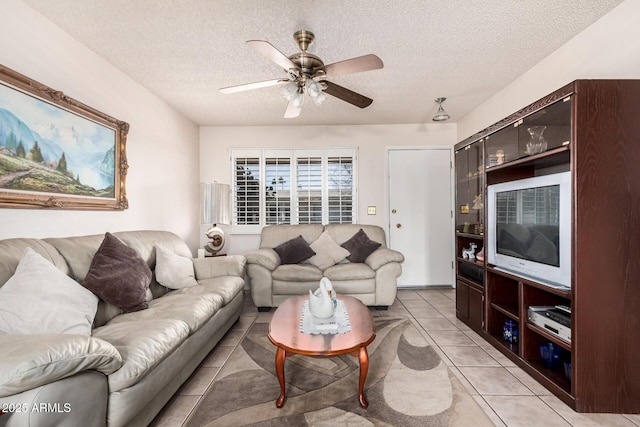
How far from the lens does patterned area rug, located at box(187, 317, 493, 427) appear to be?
4.99 ft

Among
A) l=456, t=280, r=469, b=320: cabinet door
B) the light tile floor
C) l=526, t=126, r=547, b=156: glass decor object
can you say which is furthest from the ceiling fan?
l=456, t=280, r=469, b=320: cabinet door

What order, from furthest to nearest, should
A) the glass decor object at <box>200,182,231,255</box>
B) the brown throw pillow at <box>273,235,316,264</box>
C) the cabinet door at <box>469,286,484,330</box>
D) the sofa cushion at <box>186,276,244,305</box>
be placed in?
1. the brown throw pillow at <box>273,235,316,264</box>
2. the glass decor object at <box>200,182,231,255</box>
3. the cabinet door at <box>469,286,484,330</box>
4. the sofa cushion at <box>186,276,244,305</box>

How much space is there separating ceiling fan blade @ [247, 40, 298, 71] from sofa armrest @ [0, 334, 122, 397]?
1.66m

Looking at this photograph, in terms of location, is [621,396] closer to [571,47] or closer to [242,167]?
[571,47]

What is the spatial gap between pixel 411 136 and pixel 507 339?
3046 millimetres

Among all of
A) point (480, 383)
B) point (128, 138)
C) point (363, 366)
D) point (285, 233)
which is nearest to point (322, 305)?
point (363, 366)

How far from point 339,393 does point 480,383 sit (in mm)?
976

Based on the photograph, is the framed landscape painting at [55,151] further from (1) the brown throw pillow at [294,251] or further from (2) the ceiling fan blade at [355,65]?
(2) the ceiling fan blade at [355,65]

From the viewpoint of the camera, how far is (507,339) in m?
2.32

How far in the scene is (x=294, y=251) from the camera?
3.60 metres

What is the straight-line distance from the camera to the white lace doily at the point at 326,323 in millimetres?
1668

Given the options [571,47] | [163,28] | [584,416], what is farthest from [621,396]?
[163,28]

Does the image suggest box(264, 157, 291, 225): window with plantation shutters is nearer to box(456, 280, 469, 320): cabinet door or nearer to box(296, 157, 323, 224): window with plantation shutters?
box(296, 157, 323, 224): window with plantation shutters

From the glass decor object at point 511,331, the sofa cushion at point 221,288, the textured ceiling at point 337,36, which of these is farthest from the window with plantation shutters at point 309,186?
the glass decor object at point 511,331
